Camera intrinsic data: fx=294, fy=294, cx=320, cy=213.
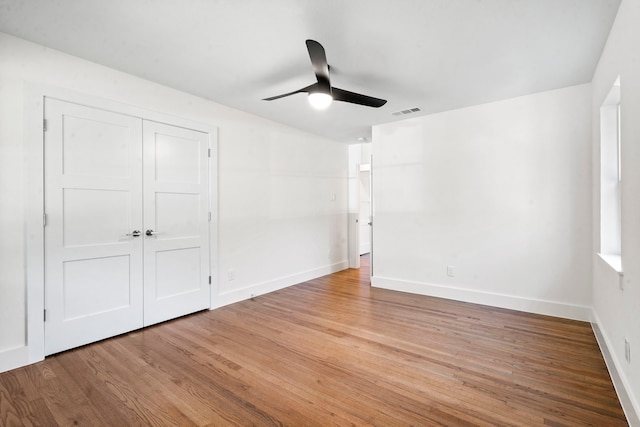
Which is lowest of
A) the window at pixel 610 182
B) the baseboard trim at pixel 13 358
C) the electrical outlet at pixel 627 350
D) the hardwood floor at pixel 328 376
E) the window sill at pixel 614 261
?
the hardwood floor at pixel 328 376

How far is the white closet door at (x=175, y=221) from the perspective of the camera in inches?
120

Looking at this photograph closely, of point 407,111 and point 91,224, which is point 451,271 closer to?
point 407,111

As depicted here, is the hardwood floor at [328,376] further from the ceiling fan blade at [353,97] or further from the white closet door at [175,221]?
the ceiling fan blade at [353,97]

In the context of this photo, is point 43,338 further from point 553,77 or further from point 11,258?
point 553,77

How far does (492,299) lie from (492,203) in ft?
3.89

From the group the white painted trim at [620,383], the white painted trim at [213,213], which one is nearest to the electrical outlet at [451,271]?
the white painted trim at [620,383]

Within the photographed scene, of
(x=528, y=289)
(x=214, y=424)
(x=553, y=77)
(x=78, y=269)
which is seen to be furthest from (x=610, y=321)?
(x=78, y=269)

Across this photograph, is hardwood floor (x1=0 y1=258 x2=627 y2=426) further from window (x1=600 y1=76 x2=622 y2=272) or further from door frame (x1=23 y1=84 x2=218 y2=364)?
window (x1=600 y1=76 x2=622 y2=272)

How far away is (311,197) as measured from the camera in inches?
201

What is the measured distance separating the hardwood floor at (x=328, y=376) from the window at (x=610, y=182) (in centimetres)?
91

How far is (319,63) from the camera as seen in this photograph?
2.08 meters

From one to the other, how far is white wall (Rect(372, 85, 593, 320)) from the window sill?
2.28 feet

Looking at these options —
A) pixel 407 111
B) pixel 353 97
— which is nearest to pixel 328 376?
pixel 353 97

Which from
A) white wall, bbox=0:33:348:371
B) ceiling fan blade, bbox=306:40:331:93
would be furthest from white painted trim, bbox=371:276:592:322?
ceiling fan blade, bbox=306:40:331:93
